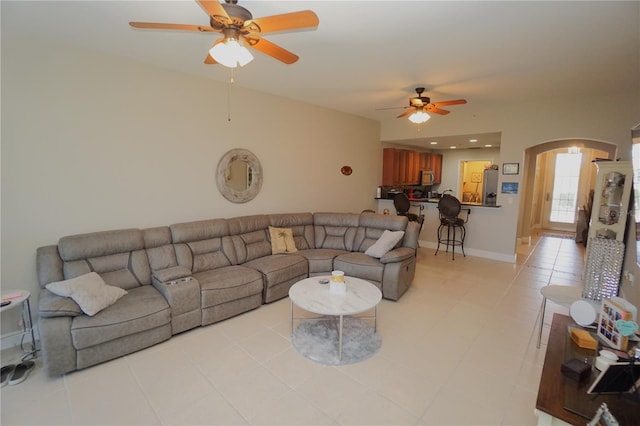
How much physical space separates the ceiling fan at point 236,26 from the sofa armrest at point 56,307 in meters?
2.15

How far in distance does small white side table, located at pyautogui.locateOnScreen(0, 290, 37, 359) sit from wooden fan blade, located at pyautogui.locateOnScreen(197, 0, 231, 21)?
2.64 m

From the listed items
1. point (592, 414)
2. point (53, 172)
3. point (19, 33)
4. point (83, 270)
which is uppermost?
point (19, 33)

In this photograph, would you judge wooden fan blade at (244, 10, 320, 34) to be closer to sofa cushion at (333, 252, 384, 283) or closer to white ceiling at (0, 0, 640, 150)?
white ceiling at (0, 0, 640, 150)

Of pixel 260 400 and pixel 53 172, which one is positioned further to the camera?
pixel 53 172

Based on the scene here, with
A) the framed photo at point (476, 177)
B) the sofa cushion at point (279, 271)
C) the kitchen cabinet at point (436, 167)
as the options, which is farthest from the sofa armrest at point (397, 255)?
the framed photo at point (476, 177)

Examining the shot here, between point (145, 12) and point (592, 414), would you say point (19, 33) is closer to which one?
point (145, 12)

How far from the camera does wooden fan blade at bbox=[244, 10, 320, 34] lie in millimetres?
1688

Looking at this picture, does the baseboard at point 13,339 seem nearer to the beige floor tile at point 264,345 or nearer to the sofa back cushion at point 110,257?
the sofa back cushion at point 110,257

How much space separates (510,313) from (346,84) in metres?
3.52

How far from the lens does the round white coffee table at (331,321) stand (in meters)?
2.54

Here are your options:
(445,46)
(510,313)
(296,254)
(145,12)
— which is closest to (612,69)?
(445,46)

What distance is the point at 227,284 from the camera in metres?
3.16

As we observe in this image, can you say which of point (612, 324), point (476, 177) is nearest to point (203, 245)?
point (612, 324)

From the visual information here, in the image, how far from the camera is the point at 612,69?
3295 millimetres
